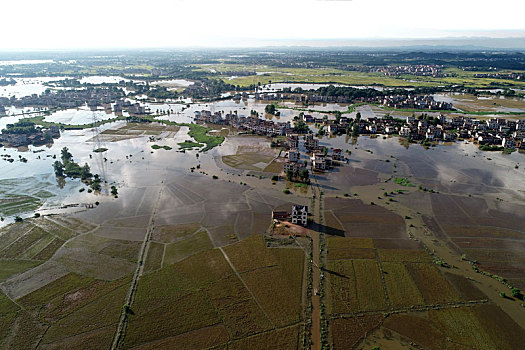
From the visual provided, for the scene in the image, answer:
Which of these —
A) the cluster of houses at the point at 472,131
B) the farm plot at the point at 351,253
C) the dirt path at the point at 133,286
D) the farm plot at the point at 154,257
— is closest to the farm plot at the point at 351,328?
the farm plot at the point at 351,253

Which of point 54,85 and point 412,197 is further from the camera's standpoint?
point 54,85

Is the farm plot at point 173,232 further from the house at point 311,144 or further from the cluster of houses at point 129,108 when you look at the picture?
the cluster of houses at point 129,108

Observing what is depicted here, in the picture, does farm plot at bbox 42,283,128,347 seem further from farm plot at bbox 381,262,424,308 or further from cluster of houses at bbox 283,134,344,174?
cluster of houses at bbox 283,134,344,174

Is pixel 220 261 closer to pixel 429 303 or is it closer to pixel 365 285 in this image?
pixel 365 285

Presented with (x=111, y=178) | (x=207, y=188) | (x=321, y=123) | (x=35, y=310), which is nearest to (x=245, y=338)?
(x=35, y=310)

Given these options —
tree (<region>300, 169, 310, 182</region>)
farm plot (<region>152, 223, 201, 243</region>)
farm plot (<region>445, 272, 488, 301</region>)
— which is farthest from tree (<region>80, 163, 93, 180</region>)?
farm plot (<region>445, 272, 488, 301</region>)

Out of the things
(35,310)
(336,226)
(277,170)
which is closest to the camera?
(35,310)

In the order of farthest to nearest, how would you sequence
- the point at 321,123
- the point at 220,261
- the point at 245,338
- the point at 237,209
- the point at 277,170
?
the point at 321,123 < the point at 277,170 < the point at 237,209 < the point at 220,261 < the point at 245,338

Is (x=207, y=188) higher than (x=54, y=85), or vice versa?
(x=54, y=85)
